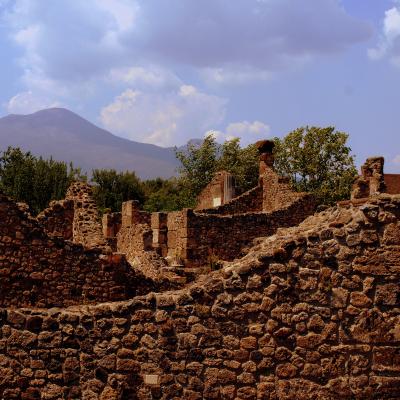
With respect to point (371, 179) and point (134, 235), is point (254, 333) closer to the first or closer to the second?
point (134, 235)

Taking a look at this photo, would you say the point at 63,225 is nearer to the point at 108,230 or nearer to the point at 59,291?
the point at 59,291

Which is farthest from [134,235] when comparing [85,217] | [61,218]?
[85,217]

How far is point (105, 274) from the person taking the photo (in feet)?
42.3

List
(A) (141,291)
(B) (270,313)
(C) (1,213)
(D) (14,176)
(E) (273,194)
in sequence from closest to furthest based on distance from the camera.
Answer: (B) (270,313) → (C) (1,213) → (A) (141,291) → (E) (273,194) → (D) (14,176)

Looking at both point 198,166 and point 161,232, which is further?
point 198,166

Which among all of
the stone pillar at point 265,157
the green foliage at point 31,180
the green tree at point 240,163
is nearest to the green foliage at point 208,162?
the green tree at point 240,163

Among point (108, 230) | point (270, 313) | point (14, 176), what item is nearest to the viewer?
point (270, 313)

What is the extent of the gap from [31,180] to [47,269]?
45.9m

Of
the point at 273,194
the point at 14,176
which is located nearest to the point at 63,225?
the point at 273,194

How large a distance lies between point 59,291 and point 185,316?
5471 mm

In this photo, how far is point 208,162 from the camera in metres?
59.4

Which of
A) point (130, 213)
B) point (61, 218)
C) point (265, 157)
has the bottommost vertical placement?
point (61, 218)

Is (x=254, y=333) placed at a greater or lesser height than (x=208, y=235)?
lesser

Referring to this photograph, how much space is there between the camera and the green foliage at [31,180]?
56188mm
